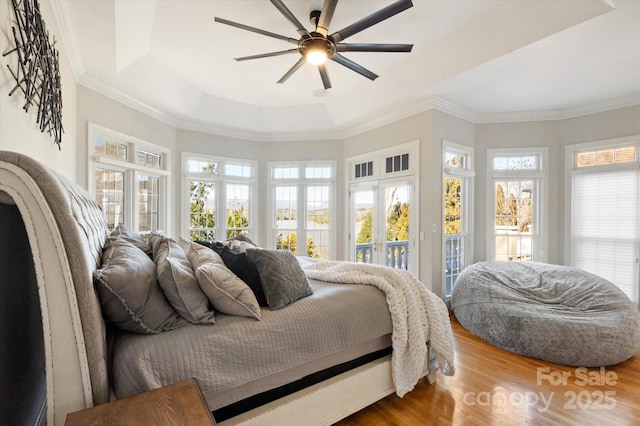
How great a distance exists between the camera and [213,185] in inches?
207

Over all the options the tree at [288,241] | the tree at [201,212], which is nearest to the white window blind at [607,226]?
the tree at [288,241]

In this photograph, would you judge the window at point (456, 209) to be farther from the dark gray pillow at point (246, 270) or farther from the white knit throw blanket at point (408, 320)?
the dark gray pillow at point (246, 270)

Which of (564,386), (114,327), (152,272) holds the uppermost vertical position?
(152,272)

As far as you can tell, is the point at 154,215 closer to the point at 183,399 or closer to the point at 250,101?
the point at 250,101

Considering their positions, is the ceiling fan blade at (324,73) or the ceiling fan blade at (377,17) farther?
the ceiling fan blade at (324,73)

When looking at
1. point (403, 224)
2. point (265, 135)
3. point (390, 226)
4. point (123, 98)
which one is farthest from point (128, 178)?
point (403, 224)

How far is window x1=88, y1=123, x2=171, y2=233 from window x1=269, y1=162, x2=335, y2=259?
1909mm

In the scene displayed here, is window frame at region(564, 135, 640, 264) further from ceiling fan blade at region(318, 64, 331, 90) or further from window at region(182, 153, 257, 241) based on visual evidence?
window at region(182, 153, 257, 241)

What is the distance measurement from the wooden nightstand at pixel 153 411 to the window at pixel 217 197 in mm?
4109

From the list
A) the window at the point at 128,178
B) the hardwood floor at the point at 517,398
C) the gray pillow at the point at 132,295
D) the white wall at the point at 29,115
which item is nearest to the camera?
the gray pillow at the point at 132,295

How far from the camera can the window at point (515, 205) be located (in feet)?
14.7

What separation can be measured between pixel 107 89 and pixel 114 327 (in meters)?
3.41

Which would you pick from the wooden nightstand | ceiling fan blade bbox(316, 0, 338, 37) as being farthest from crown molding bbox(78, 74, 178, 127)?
the wooden nightstand

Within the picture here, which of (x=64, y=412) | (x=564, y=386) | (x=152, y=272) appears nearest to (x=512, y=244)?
(x=564, y=386)
